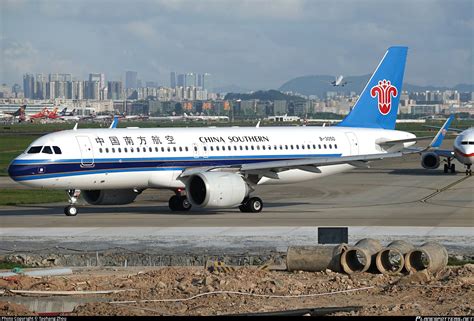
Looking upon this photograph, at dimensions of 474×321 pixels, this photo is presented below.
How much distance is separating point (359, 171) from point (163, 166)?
28857 millimetres

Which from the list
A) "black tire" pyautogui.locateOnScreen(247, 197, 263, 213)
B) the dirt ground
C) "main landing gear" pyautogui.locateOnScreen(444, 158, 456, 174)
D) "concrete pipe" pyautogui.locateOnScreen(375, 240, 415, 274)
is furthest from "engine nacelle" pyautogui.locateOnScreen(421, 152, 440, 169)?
the dirt ground

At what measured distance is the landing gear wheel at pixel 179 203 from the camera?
1662 inches

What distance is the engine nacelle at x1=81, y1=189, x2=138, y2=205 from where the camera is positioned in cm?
4247

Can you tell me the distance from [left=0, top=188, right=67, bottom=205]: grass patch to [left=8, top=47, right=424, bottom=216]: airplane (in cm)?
570

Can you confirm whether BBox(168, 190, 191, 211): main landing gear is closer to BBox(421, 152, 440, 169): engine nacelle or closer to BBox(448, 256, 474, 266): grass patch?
BBox(448, 256, 474, 266): grass patch

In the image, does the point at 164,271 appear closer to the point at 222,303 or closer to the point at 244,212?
the point at 222,303

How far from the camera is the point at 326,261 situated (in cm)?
2480

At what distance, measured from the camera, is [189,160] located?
137 feet

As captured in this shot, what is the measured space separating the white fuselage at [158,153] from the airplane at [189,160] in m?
0.04

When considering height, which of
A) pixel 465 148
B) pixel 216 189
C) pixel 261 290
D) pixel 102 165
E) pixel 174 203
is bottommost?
pixel 174 203

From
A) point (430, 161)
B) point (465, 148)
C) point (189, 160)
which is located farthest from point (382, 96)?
point (430, 161)

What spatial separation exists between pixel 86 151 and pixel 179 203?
467cm

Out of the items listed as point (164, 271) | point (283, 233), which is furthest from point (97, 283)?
point (283, 233)

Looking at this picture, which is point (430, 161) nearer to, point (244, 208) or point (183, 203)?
point (244, 208)
